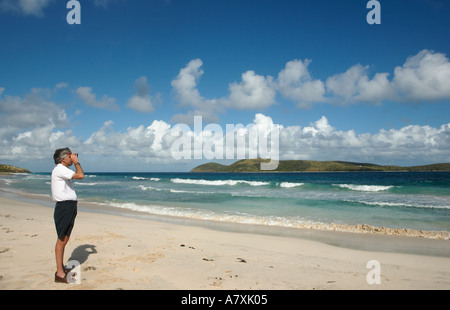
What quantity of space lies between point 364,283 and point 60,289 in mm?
5649

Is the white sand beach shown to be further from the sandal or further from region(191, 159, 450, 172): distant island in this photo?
region(191, 159, 450, 172): distant island

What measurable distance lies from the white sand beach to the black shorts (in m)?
0.93

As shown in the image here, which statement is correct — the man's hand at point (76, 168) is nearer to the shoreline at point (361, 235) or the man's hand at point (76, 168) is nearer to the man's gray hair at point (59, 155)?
the man's gray hair at point (59, 155)

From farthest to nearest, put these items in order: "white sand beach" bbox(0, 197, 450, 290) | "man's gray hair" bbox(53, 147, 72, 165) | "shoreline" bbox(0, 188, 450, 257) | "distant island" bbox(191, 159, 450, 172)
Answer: "distant island" bbox(191, 159, 450, 172), "shoreline" bbox(0, 188, 450, 257), "white sand beach" bbox(0, 197, 450, 290), "man's gray hair" bbox(53, 147, 72, 165)

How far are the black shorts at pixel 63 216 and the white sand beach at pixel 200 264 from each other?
93 cm

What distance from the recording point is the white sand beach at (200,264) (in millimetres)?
4859

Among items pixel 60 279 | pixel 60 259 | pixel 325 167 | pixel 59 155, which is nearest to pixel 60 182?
pixel 59 155

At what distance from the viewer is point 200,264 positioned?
6.00 meters

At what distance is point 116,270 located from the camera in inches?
210

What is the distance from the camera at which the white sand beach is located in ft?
15.9

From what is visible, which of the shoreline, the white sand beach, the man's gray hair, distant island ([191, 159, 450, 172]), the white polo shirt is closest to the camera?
the white polo shirt

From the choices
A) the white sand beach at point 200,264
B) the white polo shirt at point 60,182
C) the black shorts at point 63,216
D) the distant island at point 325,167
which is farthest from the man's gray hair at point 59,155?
the distant island at point 325,167

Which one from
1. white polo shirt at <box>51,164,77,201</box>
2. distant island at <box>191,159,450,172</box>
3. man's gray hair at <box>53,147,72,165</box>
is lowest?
distant island at <box>191,159,450,172</box>

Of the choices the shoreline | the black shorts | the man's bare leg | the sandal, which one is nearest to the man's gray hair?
the black shorts
